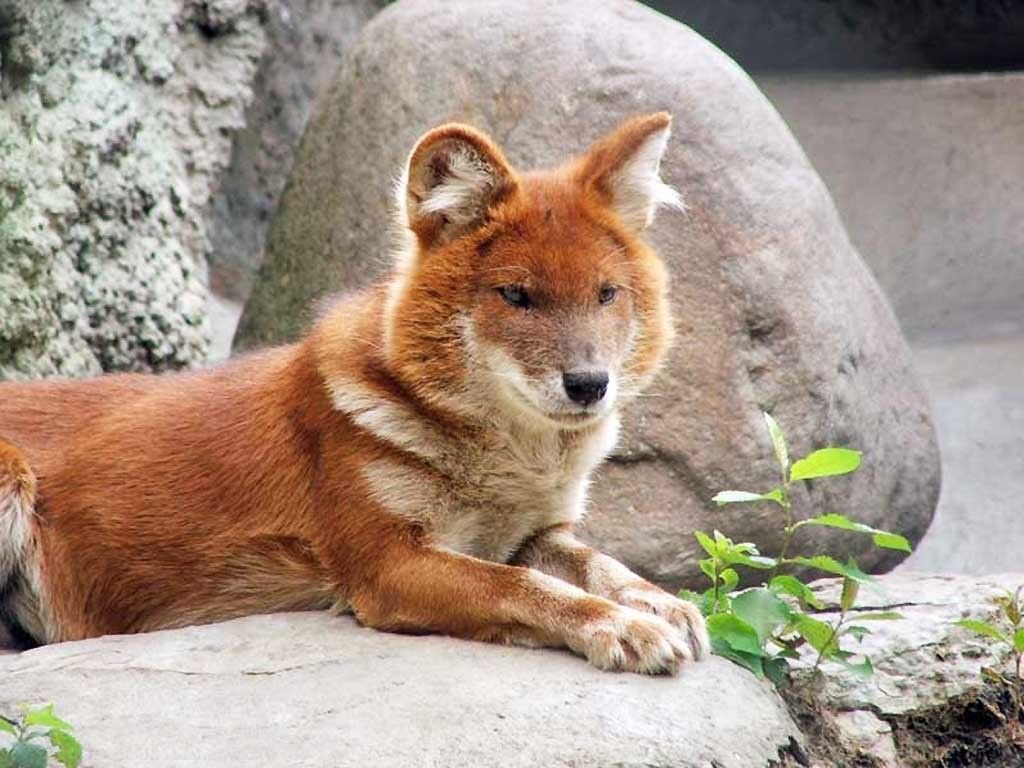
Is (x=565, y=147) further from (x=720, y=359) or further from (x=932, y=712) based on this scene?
(x=932, y=712)

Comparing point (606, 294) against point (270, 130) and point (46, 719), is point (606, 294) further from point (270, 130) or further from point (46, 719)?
point (270, 130)

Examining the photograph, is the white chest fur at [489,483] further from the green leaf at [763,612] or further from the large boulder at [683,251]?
the large boulder at [683,251]

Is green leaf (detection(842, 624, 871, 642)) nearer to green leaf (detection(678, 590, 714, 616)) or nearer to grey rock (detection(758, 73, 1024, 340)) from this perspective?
green leaf (detection(678, 590, 714, 616))

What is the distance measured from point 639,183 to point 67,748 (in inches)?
98.1

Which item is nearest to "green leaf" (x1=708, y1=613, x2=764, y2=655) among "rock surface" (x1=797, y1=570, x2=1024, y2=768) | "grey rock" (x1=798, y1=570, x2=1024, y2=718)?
"rock surface" (x1=797, y1=570, x2=1024, y2=768)

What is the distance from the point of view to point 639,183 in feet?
17.7

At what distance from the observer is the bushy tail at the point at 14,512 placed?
5.50 meters

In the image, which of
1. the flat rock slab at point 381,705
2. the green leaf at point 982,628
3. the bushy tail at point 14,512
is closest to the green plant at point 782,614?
the flat rock slab at point 381,705

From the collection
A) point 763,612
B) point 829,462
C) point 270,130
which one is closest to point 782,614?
point 763,612

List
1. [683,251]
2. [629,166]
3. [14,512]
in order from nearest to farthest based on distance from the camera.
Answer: [629,166] < [14,512] < [683,251]

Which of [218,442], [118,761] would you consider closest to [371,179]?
[218,442]

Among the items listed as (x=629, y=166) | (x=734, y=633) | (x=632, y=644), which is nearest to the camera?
(x=632, y=644)

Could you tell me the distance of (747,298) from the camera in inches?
283

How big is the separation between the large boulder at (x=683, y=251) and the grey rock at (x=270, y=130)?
7.84 ft
